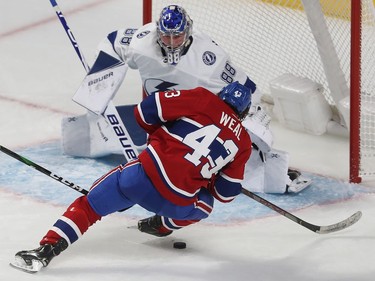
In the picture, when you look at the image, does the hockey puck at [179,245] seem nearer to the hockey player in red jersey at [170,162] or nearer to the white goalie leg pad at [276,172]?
the hockey player in red jersey at [170,162]

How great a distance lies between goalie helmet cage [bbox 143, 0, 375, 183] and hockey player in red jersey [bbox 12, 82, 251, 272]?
0.94 meters

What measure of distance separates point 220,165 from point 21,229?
0.79 metres

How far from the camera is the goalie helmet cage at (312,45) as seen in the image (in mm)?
4656

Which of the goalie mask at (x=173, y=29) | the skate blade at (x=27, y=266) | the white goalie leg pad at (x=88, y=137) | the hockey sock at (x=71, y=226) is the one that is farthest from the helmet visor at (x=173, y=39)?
the skate blade at (x=27, y=266)

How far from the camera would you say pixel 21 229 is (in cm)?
414

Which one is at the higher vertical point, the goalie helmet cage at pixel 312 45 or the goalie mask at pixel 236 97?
the goalie mask at pixel 236 97

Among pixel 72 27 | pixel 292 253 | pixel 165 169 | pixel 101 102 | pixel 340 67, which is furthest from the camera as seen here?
pixel 72 27

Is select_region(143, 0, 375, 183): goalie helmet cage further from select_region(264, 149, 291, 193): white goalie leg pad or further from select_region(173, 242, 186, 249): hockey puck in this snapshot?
select_region(173, 242, 186, 249): hockey puck

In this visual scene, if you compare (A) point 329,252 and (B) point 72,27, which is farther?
(B) point 72,27

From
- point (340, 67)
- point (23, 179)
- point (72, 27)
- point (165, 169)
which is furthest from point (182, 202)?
point (72, 27)

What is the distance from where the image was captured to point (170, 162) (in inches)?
148

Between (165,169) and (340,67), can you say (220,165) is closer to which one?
(165,169)

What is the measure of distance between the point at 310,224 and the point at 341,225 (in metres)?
0.13

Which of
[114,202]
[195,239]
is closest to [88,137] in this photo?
[195,239]
